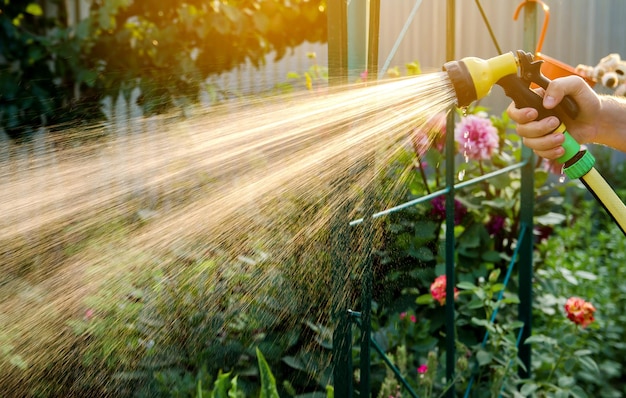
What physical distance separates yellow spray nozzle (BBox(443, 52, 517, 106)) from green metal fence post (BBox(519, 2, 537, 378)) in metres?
1.37

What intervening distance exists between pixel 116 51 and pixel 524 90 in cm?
227

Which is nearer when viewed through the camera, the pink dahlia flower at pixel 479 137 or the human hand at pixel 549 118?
the human hand at pixel 549 118

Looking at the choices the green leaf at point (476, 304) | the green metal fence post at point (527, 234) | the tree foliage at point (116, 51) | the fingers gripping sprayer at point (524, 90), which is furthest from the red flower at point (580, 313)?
the tree foliage at point (116, 51)

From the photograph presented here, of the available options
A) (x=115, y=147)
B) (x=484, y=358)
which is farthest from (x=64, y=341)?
(x=484, y=358)

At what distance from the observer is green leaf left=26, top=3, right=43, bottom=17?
3159 mm

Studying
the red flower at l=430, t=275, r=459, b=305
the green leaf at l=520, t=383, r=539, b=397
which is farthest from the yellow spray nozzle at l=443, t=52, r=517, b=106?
the green leaf at l=520, t=383, r=539, b=397

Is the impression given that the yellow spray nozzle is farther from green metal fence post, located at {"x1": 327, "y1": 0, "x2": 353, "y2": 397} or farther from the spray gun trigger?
green metal fence post, located at {"x1": 327, "y1": 0, "x2": 353, "y2": 397}

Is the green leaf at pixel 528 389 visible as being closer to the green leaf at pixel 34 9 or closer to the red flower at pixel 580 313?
the red flower at pixel 580 313

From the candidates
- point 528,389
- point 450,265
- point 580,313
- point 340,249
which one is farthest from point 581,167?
point 580,313

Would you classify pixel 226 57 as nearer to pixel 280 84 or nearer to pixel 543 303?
pixel 280 84

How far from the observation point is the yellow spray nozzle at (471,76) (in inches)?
49.9

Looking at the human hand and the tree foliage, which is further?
the tree foliage

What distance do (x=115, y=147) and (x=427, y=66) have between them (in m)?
2.87

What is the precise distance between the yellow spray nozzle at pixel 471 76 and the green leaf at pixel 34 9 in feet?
8.01
